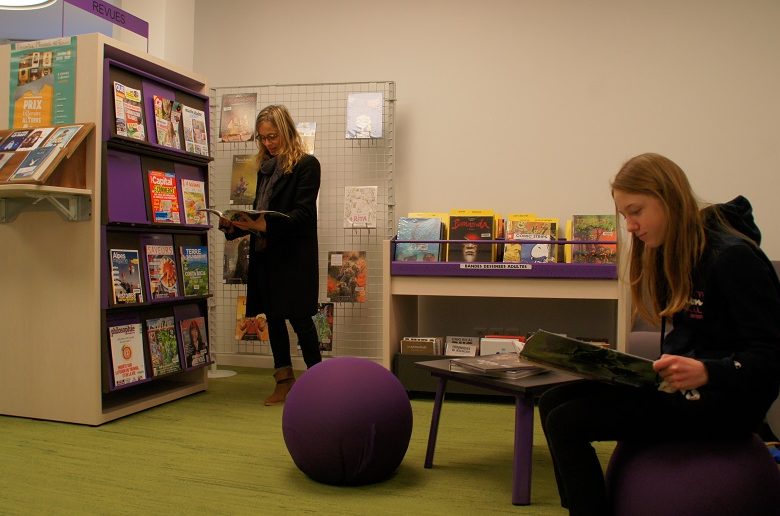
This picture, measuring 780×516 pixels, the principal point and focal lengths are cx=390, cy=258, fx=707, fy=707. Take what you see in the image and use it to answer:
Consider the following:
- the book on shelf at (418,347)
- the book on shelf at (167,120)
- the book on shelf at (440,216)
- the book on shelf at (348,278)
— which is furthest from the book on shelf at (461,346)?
the book on shelf at (167,120)

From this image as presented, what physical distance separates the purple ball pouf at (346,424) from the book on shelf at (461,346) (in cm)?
160

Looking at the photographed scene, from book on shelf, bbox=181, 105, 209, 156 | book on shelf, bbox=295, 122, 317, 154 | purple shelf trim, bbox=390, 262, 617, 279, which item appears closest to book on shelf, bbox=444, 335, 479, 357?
purple shelf trim, bbox=390, 262, 617, 279

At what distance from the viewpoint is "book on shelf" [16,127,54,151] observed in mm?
3130

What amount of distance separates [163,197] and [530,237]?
2.06 metres

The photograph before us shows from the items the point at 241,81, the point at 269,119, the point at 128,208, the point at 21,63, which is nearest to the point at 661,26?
the point at 269,119

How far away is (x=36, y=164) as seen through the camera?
9.82 feet

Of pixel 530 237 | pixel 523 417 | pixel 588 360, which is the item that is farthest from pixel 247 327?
pixel 588 360

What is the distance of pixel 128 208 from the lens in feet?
11.2

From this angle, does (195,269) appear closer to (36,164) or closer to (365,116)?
(36,164)

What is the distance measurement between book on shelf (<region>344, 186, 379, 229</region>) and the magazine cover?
2.53 ft

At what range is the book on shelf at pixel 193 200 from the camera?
3.84m

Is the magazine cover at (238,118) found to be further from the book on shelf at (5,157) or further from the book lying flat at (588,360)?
the book lying flat at (588,360)

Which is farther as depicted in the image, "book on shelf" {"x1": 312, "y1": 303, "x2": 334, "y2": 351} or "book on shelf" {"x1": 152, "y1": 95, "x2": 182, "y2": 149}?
"book on shelf" {"x1": 312, "y1": 303, "x2": 334, "y2": 351}

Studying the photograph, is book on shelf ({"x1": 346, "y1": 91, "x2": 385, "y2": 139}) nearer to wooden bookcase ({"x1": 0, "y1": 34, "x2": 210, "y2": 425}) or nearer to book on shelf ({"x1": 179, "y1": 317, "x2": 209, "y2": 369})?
wooden bookcase ({"x1": 0, "y1": 34, "x2": 210, "y2": 425})
